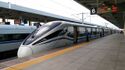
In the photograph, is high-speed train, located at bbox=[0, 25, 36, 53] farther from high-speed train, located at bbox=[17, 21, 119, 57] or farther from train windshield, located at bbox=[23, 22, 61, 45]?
train windshield, located at bbox=[23, 22, 61, 45]

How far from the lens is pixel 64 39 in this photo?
15.0 meters

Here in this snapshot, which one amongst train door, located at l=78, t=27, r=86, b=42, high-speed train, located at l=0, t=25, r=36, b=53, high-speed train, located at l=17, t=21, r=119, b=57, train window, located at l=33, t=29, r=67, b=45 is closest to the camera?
high-speed train, located at l=17, t=21, r=119, b=57

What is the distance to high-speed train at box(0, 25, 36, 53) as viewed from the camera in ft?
44.7

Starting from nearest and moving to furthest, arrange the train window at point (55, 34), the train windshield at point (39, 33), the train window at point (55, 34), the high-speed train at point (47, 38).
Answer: the high-speed train at point (47, 38)
the train windshield at point (39, 33)
the train window at point (55, 34)
the train window at point (55, 34)

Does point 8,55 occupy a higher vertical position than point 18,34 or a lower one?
lower

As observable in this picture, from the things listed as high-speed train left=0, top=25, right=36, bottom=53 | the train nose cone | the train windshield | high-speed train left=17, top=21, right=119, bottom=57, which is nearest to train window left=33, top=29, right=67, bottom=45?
high-speed train left=17, top=21, right=119, bottom=57

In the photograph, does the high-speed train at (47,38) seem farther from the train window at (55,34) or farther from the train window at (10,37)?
the train window at (10,37)

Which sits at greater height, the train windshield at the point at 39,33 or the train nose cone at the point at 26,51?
the train windshield at the point at 39,33

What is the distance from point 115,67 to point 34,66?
2922 millimetres

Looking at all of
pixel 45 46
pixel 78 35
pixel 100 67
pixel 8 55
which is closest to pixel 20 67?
pixel 100 67

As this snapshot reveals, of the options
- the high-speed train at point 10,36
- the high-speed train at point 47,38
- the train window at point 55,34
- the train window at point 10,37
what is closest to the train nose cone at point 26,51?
the high-speed train at point 47,38

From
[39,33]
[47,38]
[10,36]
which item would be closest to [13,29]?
[10,36]

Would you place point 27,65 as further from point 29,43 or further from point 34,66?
point 29,43

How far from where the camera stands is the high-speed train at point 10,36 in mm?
13638
